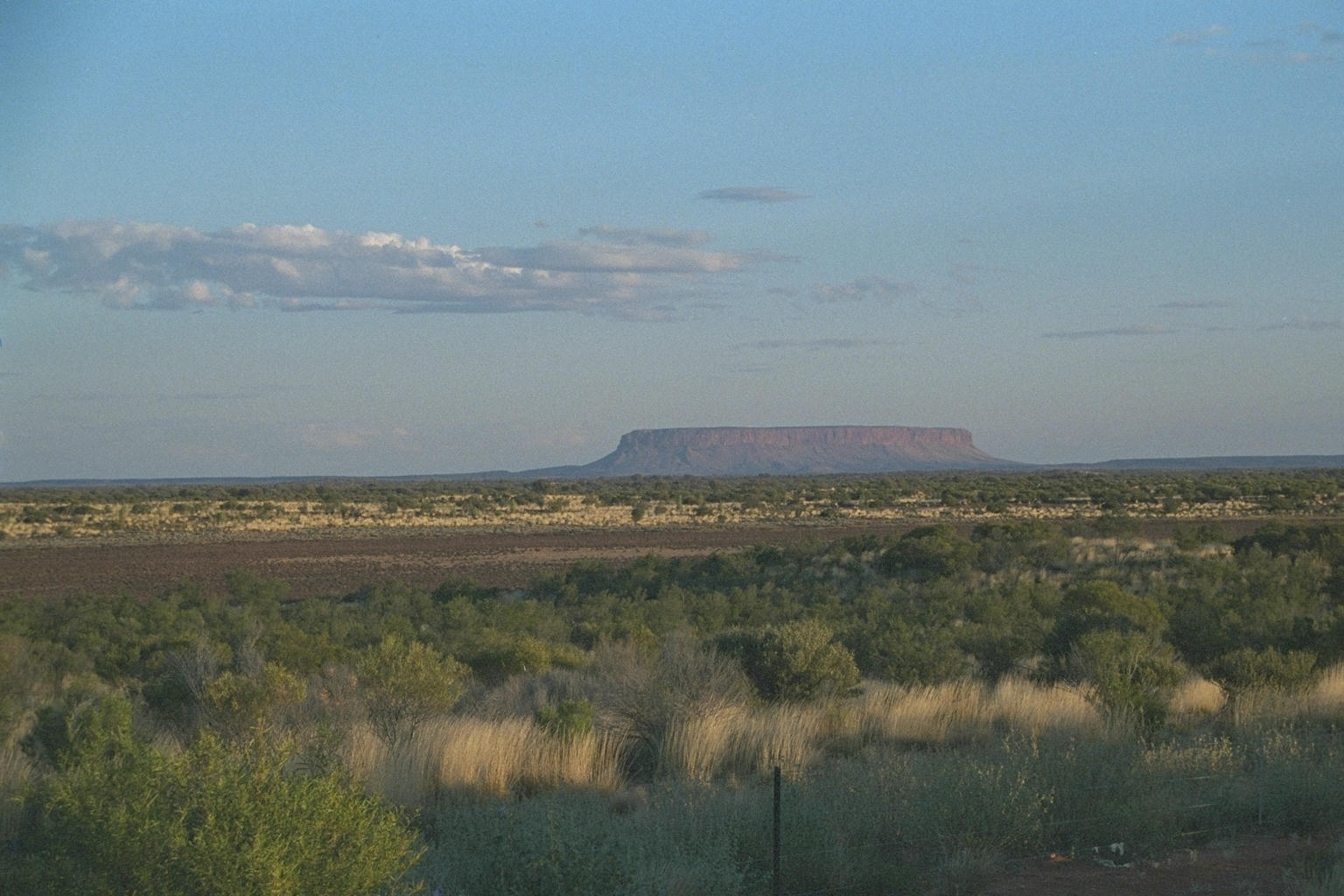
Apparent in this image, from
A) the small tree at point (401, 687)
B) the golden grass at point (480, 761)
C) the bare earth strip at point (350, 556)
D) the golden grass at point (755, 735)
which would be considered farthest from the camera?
the bare earth strip at point (350, 556)

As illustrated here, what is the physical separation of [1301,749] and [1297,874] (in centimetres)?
317

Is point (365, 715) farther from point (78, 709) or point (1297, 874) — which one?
point (1297, 874)

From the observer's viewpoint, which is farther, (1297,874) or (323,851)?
(1297,874)

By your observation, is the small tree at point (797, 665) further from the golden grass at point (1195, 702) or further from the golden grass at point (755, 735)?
the golden grass at point (1195, 702)

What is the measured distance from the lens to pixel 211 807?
4605 millimetres

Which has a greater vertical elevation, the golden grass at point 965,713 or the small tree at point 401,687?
the small tree at point 401,687

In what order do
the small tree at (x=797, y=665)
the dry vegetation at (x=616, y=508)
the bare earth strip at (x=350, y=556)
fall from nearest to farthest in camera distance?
the small tree at (x=797, y=665), the bare earth strip at (x=350, y=556), the dry vegetation at (x=616, y=508)

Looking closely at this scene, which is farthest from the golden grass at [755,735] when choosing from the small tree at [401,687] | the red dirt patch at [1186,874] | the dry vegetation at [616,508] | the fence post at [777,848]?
the dry vegetation at [616,508]

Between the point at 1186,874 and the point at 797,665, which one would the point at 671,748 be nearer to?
the point at 797,665

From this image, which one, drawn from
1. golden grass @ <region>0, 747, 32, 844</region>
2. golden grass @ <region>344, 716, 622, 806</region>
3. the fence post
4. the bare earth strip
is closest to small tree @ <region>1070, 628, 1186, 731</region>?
golden grass @ <region>344, 716, 622, 806</region>

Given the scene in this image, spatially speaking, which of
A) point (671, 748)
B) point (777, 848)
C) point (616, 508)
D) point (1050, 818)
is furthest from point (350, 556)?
point (777, 848)

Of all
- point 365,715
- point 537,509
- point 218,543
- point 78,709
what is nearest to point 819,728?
point 365,715

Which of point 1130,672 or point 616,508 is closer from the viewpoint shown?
point 1130,672

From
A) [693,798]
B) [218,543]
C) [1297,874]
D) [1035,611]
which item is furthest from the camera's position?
[218,543]
